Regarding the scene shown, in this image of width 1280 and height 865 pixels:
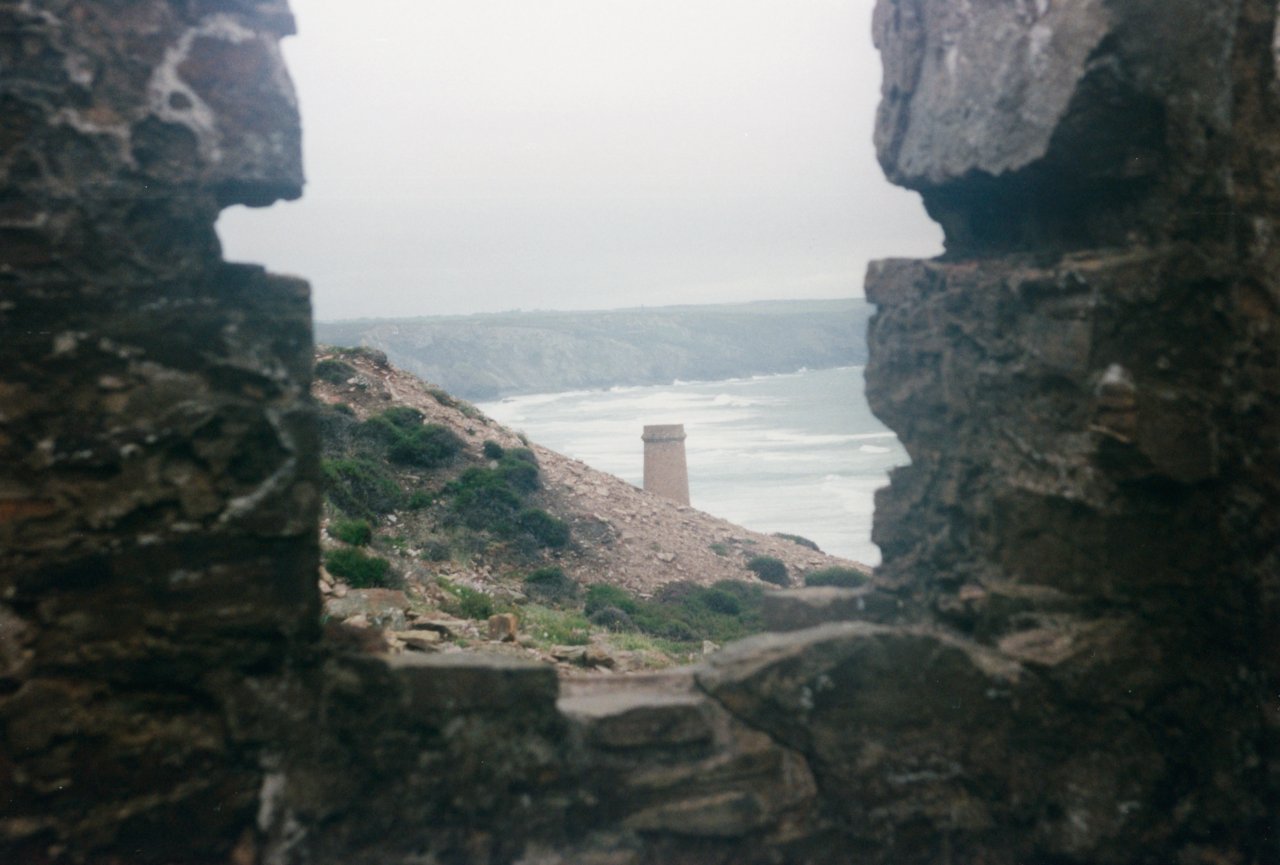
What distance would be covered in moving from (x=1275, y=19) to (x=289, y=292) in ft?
10.7

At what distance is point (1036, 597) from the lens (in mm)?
3416

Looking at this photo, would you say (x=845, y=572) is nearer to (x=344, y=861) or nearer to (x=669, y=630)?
(x=669, y=630)

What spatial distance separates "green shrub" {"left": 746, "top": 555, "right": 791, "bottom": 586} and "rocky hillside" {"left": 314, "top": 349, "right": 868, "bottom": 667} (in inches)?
1.1

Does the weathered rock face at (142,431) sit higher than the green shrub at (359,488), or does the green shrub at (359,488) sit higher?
the weathered rock face at (142,431)

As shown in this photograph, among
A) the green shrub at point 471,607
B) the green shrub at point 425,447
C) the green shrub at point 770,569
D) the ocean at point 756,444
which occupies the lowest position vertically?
the ocean at point 756,444

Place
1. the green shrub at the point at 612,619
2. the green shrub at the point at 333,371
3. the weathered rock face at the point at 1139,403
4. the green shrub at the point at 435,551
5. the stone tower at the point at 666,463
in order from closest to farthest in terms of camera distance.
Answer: the weathered rock face at the point at 1139,403 → the green shrub at the point at 612,619 → the green shrub at the point at 435,551 → the green shrub at the point at 333,371 → the stone tower at the point at 666,463

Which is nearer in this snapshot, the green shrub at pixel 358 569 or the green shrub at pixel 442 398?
the green shrub at pixel 358 569

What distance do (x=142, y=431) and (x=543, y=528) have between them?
15.7 metres

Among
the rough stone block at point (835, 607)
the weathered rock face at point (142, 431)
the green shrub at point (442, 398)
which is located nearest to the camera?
the weathered rock face at point (142, 431)

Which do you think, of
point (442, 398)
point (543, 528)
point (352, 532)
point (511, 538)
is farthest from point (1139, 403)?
point (442, 398)

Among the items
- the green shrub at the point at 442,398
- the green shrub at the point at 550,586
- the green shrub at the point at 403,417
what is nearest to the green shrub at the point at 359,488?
the green shrub at the point at 403,417

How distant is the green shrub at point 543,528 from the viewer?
18188 mm

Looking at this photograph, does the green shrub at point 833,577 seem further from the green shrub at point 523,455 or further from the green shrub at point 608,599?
the green shrub at point 523,455

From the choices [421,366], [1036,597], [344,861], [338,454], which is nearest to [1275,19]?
[1036,597]
